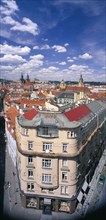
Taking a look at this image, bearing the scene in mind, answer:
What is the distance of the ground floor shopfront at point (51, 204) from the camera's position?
1152 inches

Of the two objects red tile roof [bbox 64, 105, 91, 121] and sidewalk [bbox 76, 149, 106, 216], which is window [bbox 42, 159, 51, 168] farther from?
sidewalk [bbox 76, 149, 106, 216]

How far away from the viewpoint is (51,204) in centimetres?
2970

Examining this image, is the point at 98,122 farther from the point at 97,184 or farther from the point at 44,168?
the point at 44,168

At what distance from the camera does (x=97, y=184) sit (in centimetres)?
3631

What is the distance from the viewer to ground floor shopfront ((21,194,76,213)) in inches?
1152

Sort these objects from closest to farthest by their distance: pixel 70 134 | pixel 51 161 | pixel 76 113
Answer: pixel 70 134 → pixel 51 161 → pixel 76 113

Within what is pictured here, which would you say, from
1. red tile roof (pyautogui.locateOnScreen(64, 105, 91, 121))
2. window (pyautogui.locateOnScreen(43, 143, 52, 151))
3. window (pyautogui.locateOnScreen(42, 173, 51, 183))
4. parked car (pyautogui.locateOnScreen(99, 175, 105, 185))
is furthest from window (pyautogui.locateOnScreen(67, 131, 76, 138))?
parked car (pyautogui.locateOnScreen(99, 175, 105, 185))

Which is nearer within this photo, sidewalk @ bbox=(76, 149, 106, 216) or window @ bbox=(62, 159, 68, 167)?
window @ bbox=(62, 159, 68, 167)

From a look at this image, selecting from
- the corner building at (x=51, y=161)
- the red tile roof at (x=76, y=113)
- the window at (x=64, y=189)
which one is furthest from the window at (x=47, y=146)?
the window at (x=64, y=189)

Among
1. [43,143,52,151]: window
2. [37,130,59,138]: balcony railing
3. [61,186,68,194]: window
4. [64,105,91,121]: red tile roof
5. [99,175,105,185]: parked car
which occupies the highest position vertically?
[64,105,91,121]: red tile roof

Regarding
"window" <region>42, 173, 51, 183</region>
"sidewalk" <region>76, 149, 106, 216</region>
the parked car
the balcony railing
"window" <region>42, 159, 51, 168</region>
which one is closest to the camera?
the balcony railing

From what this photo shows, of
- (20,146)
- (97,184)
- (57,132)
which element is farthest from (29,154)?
(97,184)

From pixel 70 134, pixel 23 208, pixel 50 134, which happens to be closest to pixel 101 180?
pixel 23 208

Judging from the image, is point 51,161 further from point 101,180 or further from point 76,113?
point 101,180
